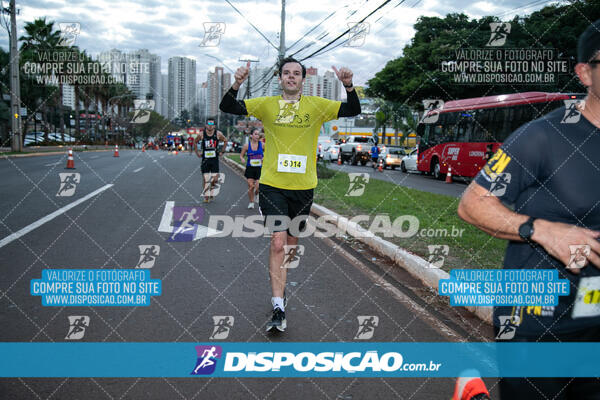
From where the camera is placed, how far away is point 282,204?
164 inches

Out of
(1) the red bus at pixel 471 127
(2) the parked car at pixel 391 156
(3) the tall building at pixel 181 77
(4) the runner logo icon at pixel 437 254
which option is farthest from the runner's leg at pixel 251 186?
(2) the parked car at pixel 391 156

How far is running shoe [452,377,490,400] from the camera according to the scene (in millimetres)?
1779

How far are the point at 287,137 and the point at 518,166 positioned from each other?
8.81 feet

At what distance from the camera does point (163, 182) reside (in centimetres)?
1711

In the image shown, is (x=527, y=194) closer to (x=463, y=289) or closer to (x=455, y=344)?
(x=455, y=344)

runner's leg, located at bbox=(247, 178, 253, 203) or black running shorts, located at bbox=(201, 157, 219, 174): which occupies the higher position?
black running shorts, located at bbox=(201, 157, 219, 174)

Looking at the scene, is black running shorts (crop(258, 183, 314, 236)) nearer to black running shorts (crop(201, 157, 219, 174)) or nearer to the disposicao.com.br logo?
the disposicao.com.br logo

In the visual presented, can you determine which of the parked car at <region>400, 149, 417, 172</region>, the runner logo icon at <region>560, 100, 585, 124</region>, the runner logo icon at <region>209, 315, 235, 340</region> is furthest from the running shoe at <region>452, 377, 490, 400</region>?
the parked car at <region>400, 149, 417, 172</region>

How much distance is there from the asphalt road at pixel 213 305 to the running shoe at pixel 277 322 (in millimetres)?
70

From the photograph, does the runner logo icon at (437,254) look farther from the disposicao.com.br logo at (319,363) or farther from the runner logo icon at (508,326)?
the runner logo icon at (508,326)

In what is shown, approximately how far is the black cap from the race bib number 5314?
2.65m

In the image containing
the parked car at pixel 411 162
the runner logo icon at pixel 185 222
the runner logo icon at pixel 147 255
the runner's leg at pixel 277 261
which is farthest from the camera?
the parked car at pixel 411 162

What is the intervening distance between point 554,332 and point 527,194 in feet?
1.49

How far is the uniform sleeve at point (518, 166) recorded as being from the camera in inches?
63.3
